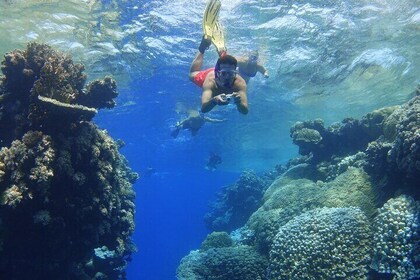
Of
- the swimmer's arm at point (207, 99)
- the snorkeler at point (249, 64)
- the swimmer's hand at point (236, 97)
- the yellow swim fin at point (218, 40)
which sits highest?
the snorkeler at point (249, 64)

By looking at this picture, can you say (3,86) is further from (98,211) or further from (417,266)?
(417,266)

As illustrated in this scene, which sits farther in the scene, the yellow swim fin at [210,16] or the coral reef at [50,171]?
the yellow swim fin at [210,16]

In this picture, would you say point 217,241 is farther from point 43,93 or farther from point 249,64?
point 43,93

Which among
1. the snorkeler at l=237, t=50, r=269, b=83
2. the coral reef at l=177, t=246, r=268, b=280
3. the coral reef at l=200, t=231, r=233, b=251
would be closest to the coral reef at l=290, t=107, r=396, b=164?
the snorkeler at l=237, t=50, r=269, b=83

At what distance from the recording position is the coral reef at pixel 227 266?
30.1 ft

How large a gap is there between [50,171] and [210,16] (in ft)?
17.2

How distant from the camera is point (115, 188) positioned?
8852 mm

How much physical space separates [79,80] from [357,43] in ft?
54.9

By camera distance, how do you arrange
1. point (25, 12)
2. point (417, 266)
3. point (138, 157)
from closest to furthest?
point (417, 266), point (25, 12), point (138, 157)

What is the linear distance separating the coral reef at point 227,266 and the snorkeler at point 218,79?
4.66m

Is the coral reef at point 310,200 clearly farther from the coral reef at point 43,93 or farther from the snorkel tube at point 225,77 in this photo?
the coral reef at point 43,93

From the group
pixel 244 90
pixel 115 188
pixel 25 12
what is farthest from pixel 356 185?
pixel 25 12

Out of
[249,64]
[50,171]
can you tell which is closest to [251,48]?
[249,64]

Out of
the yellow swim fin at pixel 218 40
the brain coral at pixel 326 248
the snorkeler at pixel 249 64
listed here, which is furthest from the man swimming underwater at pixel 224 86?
the snorkeler at pixel 249 64
